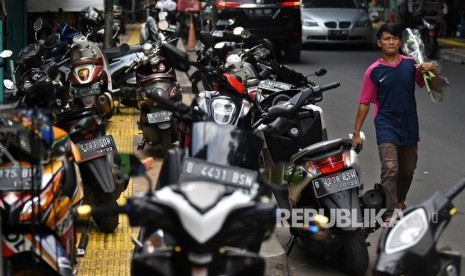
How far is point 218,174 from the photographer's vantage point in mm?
4387

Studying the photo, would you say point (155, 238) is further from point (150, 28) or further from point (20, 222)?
point (150, 28)

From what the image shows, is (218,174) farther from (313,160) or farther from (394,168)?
(394,168)

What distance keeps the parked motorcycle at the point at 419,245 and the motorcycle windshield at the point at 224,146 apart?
771 millimetres

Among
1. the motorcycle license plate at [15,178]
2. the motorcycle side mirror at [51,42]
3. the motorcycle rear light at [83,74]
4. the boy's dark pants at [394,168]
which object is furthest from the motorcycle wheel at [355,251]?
the motorcycle side mirror at [51,42]

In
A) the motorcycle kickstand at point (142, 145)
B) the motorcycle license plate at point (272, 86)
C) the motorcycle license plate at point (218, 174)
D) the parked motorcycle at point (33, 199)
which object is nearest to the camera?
the motorcycle license plate at point (218, 174)

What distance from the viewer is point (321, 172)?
6473 millimetres

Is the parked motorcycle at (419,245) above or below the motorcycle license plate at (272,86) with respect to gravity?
above

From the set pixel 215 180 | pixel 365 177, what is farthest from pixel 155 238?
pixel 365 177

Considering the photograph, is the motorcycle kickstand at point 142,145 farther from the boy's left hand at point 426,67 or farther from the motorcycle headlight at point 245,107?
the boy's left hand at point 426,67

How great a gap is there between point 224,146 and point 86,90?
7322 mm

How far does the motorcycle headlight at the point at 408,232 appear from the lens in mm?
4227

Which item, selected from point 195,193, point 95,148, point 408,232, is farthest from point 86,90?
point 195,193

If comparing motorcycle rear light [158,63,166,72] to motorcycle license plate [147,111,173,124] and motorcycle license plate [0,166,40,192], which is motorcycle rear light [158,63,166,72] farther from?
motorcycle license plate [0,166,40,192]

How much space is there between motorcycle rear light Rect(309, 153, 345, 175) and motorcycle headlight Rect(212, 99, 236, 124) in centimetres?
125
